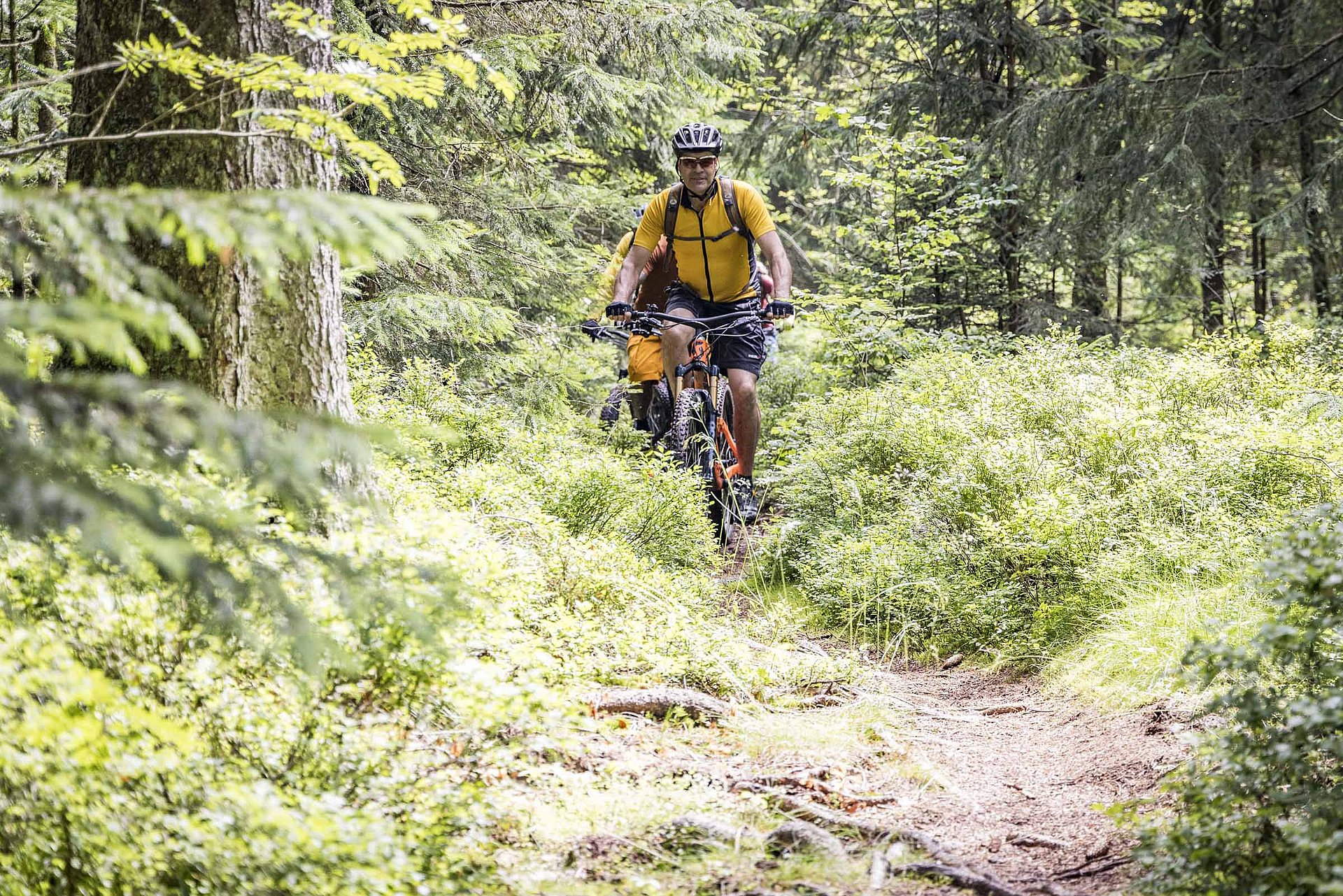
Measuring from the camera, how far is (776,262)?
734 cm

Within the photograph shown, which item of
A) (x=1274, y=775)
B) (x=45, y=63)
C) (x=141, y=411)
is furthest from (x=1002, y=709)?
(x=45, y=63)

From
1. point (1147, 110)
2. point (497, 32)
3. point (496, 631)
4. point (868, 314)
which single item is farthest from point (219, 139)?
point (1147, 110)

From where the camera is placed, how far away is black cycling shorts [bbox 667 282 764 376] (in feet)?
25.1

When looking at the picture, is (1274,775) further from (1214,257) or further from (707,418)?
(1214,257)

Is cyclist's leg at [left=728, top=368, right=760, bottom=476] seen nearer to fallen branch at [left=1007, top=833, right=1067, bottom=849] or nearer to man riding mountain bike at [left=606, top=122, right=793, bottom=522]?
man riding mountain bike at [left=606, top=122, right=793, bottom=522]

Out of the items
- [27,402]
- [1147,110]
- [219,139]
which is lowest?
[27,402]

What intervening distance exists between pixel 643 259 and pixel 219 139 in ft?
13.3

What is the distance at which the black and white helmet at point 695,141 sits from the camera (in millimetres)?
7148

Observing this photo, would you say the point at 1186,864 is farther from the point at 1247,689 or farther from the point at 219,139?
the point at 219,139

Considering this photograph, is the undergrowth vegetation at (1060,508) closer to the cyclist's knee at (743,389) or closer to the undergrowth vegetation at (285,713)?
the cyclist's knee at (743,389)

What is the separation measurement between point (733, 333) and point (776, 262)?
0.64 meters

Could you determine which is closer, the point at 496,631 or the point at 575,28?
the point at 496,631

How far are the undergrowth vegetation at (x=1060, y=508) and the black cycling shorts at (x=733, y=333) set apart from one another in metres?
0.91

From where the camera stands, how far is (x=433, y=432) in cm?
206
